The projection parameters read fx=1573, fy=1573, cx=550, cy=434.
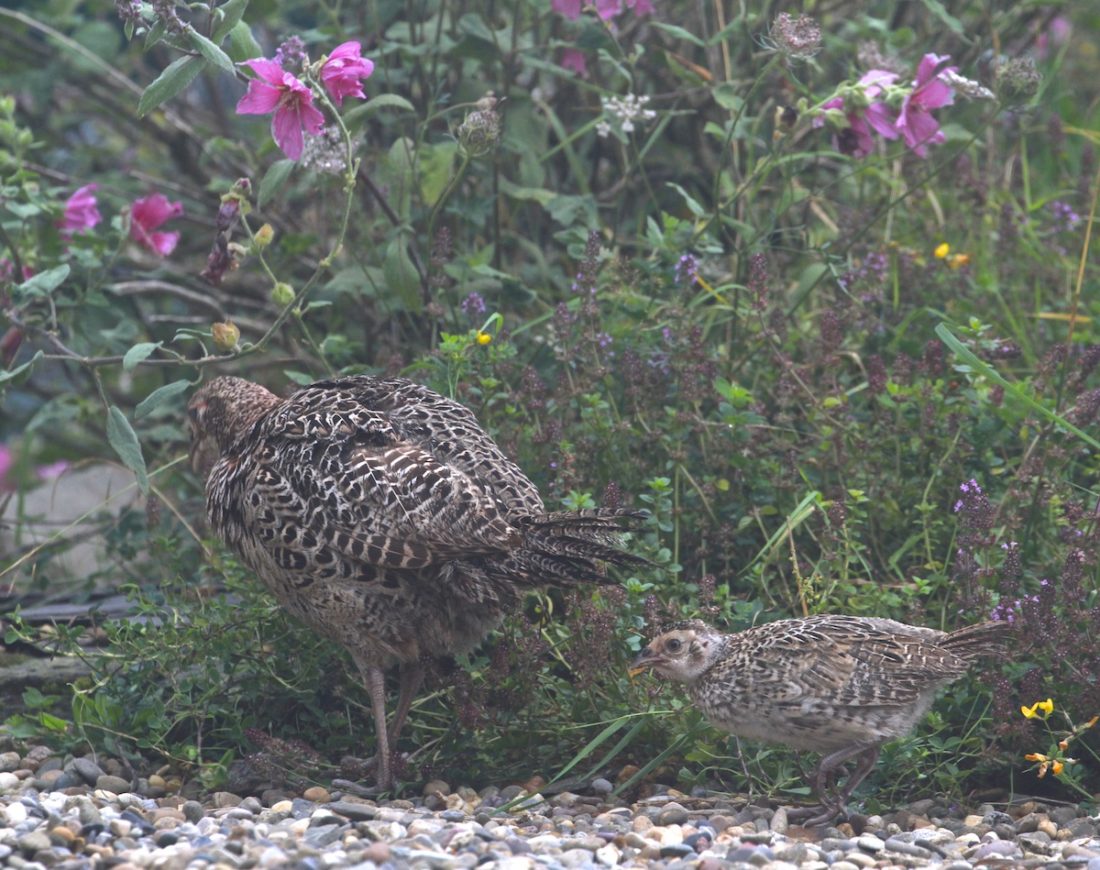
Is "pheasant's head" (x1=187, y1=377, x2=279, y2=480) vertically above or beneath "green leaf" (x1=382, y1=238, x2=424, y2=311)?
beneath

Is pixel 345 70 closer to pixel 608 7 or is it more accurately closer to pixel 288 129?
pixel 288 129

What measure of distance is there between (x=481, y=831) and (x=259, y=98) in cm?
230

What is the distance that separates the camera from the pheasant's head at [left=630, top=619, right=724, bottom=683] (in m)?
4.28

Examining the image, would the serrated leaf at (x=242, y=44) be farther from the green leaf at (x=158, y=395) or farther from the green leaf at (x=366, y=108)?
the green leaf at (x=158, y=395)

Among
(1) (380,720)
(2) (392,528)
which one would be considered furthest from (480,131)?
(1) (380,720)

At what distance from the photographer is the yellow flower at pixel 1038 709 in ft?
13.6

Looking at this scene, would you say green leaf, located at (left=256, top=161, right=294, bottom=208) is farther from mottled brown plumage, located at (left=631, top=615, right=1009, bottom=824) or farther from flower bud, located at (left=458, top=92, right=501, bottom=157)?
mottled brown plumage, located at (left=631, top=615, right=1009, bottom=824)

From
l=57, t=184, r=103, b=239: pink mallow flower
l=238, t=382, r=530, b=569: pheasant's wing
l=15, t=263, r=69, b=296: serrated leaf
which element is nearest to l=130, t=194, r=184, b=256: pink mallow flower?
l=57, t=184, r=103, b=239: pink mallow flower

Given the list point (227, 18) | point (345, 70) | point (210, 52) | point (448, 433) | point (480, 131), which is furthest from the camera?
point (480, 131)

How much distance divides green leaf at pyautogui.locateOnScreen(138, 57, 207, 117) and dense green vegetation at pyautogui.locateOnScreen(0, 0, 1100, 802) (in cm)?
2

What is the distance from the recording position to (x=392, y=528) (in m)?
4.31

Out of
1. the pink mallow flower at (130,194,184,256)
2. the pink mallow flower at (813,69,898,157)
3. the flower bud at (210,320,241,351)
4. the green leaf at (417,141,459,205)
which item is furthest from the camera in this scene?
the pink mallow flower at (130,194,184,256)

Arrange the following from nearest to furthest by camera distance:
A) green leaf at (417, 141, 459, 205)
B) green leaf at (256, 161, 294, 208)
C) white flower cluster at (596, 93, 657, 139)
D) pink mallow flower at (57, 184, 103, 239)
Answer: green leaf at (256, 161, 294, 208) < white flower cluster at (596, 93, 657, 139) < green leaf at (417, 141, 459, 205) < pink mallow flower at (57, 184, 103, 239)

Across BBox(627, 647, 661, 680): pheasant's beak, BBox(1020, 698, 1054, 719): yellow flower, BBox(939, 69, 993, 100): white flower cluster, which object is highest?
BBox(939, 69, 993, 100): white flower cluster
